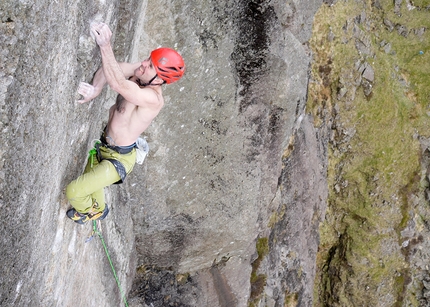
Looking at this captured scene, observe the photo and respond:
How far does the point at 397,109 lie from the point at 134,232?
8.75 metres

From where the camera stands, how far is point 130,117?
685 centimetres

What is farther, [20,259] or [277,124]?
[277,124]

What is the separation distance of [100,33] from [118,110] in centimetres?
131

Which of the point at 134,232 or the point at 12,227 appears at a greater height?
the point at 12,227

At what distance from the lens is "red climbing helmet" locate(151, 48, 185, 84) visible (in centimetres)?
625

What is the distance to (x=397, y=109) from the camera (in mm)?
14445

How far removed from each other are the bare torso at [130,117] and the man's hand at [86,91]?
541 millimetres

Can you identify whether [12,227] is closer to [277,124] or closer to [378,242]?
[277,124]

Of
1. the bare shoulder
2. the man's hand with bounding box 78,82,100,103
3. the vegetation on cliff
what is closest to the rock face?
the man's hand with bounding box 78,82,100,103

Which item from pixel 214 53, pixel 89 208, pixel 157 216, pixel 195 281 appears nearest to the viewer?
pixel 89 208

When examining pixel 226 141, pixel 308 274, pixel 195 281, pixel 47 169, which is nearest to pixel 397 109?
pixel 308 274

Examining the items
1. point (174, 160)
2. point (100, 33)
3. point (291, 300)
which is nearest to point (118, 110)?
point (100, 33)

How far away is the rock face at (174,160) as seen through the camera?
5.05m

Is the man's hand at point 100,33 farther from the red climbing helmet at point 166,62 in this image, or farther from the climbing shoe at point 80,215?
the climbing shoe at point 80,215
